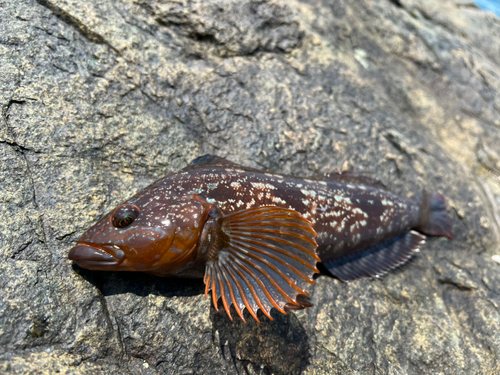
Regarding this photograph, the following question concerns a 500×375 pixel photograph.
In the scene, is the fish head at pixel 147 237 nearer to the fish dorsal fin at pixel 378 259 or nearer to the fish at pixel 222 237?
the fish at pixel 222 237

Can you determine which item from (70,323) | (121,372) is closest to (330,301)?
(121,372)

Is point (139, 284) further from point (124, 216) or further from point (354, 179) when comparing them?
point (354, 179)

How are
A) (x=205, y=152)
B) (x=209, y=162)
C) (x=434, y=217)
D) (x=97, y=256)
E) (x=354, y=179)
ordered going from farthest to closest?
(x=434, y=217), (x=354, y=179), (x=205, y=152), (x=209, y=162), (x=97, y=256)

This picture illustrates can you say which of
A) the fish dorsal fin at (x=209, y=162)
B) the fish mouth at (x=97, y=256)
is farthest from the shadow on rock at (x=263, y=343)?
the fish dorsal fin at (x=209, y=162)

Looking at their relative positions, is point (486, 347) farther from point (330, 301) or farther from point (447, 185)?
point (447, 185)

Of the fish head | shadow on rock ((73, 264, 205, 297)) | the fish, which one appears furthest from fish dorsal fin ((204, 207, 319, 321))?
shadow on rock ((73, 264, 205, 297))

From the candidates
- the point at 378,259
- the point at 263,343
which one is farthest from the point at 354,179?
the point at 263,343

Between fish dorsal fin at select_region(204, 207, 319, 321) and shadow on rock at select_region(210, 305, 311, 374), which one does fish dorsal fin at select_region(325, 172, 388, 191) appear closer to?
fish dorsal fin at select_region(204, 207, 319, 321)
